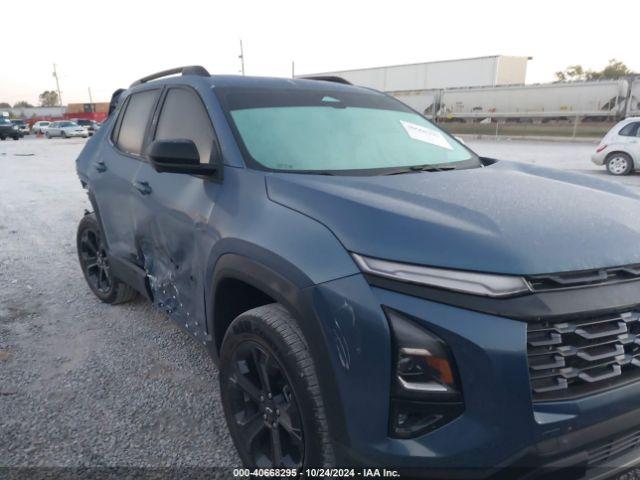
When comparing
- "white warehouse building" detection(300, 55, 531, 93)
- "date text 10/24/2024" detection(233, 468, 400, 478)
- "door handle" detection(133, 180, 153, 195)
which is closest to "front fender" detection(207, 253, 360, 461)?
"date text 10/24/2024" detection(233, 468, 400, 478)

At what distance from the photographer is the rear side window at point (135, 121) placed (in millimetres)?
3329

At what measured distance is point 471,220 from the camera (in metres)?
1.71

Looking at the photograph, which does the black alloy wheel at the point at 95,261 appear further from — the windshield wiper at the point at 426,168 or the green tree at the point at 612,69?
the green tree at the point at 612,69

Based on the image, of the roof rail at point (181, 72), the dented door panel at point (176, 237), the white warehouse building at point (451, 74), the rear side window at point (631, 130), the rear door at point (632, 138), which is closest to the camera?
the dented door panel at point (176, 237)

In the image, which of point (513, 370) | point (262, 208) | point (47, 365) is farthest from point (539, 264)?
point (47, 365)

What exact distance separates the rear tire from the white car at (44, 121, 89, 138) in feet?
124

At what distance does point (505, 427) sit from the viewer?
142 centimetres

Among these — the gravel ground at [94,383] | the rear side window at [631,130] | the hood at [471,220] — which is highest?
the hood at [471,220]

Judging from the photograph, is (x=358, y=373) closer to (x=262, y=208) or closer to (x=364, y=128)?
(x=262, y=208)

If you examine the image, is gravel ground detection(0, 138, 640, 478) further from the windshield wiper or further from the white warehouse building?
the white warehouse building

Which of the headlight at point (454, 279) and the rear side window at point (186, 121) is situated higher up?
the rear side window at point (186, 121)

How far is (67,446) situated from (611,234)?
2.61 m

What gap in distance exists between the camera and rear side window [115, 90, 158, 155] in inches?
131

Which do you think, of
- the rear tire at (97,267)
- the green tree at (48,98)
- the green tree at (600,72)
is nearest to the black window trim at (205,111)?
the rear tire at (97,267)
